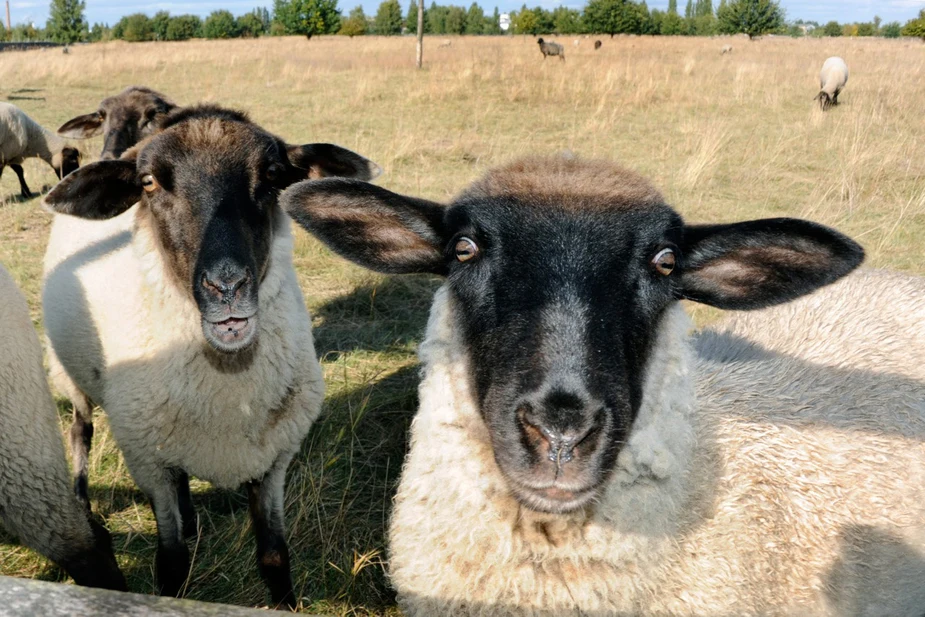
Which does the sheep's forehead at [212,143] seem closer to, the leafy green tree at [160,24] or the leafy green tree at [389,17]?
the leafy green tree at [160,24]

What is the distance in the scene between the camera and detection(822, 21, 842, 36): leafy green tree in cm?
10231

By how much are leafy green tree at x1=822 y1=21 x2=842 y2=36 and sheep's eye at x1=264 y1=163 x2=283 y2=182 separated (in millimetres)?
119482

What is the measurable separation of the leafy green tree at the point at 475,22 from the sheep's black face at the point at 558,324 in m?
109

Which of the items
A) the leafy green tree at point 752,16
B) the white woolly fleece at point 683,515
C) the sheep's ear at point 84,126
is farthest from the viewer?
the leafy green tree at point 752,16

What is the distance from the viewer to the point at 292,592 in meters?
3.05

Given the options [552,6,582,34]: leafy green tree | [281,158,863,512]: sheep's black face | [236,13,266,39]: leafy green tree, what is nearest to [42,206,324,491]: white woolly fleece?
[281,158,863,512]: sheep's black face

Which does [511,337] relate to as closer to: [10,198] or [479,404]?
[479,404]

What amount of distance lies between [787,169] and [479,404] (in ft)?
30.6

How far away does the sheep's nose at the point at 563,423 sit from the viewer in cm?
159

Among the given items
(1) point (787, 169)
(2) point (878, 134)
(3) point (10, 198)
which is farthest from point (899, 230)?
(3) point (10, 198)

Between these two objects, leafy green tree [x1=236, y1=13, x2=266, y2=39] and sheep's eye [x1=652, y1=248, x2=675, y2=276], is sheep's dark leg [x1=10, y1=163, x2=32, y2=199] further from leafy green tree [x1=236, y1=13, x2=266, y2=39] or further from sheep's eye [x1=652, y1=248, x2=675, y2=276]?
leafy green tree [x1=236, y1=13, x2=266, y2=39]

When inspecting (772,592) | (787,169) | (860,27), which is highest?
(860,27)

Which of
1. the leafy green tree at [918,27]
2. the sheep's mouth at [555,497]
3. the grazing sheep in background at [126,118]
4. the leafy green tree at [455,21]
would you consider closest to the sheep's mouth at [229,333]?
the sheep's mouth at [555,497]

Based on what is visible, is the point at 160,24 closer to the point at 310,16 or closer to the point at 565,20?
the point at 310,16
